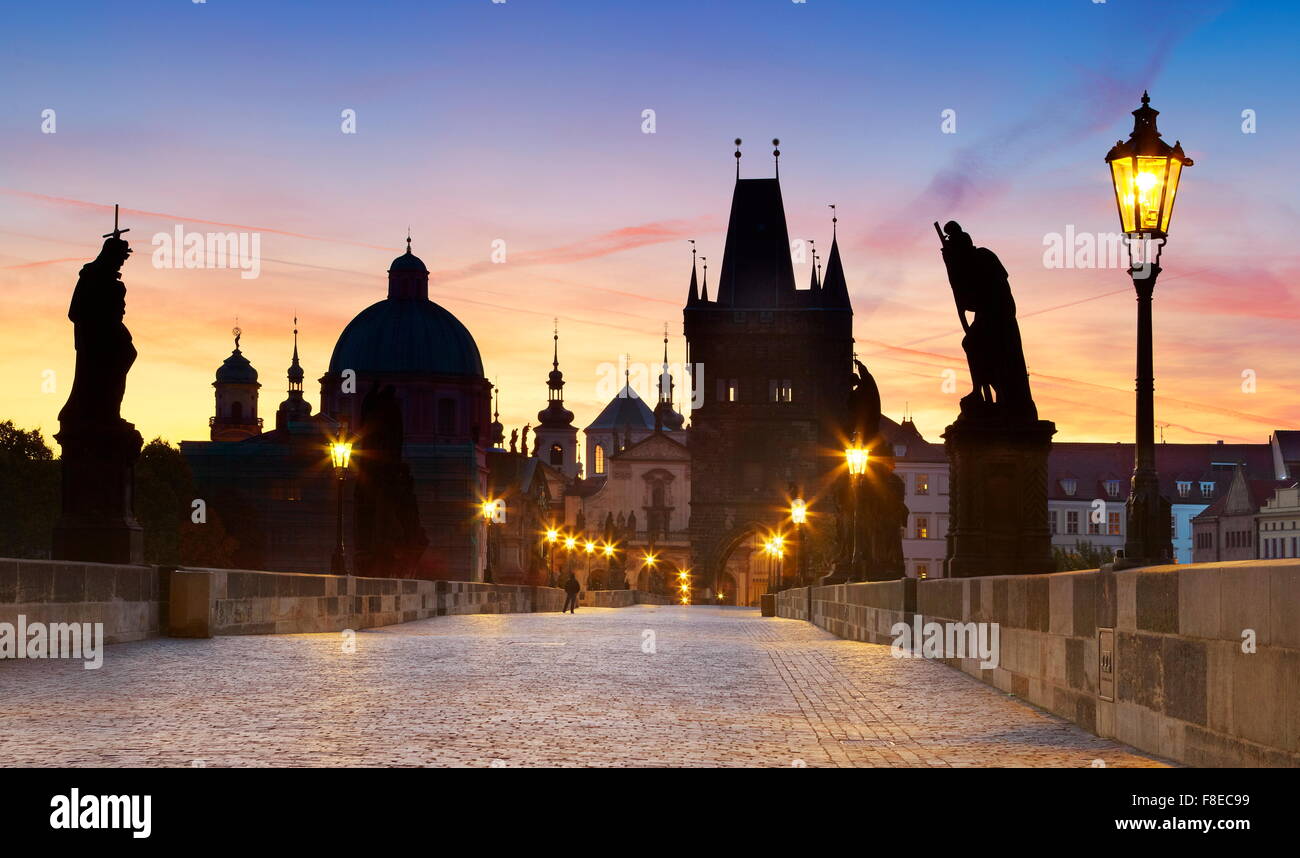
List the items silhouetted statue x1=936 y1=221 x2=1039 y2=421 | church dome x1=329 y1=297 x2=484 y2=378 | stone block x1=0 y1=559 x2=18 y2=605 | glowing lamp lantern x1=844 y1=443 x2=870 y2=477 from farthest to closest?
church dome x1=329 y1=297 x2=484 y2=378
glowing lamp lantern x1=844 y1=443 x2=870 y2=477
silhouetted statue x1=936 y1=221 x2=1039 y2=421
stone block x1=0 y1=559 x2=18 y2=605

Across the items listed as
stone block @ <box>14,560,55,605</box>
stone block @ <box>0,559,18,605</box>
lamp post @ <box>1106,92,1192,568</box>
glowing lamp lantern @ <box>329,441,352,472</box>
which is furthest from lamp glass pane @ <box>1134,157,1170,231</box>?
glowing lamp lantern @ <box>329,441,352,472</box>

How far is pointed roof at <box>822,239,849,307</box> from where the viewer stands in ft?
454

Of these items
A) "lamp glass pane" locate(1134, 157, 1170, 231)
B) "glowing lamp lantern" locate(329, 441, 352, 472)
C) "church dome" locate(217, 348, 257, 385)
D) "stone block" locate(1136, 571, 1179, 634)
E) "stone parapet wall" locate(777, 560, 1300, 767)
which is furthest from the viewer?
"church dome" locate(217, 348, 257, 385)

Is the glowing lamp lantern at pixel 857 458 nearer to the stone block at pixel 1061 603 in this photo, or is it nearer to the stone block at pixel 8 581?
the stone block at pixel 8 581

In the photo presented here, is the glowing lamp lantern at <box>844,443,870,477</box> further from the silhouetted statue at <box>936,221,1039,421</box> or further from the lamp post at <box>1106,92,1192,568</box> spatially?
the lamp post at <box>1106,92,1192,568</box>

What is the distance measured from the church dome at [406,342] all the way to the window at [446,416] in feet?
7.30

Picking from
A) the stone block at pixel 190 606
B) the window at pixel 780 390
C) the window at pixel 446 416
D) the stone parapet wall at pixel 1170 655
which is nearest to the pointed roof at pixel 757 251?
the window at pixel 780 390

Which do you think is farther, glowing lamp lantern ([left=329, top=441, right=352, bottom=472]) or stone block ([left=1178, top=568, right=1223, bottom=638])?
glowing lamp lantern ([left=329, top=441, right=352, bottom=472])

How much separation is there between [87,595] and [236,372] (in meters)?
164

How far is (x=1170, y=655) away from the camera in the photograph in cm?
848

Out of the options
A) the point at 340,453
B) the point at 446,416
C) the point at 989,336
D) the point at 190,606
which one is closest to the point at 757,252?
the point at 446,416

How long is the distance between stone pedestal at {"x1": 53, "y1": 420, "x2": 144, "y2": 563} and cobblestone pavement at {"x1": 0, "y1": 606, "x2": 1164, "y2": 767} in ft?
14.6

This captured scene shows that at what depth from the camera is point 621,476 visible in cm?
16450
